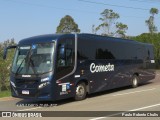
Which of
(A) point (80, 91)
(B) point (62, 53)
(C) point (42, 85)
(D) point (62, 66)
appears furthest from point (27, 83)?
(A) point (80, 91)

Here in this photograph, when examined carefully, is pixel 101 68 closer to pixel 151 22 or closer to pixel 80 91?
pixel 80 91

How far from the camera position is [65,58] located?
16.1m

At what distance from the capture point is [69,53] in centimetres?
1639

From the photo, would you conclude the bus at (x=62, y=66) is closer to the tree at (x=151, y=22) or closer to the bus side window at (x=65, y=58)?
the bus side window at (x=65, y=58)

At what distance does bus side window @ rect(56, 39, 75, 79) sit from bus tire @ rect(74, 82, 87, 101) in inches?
43.2

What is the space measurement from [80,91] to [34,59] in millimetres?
2810

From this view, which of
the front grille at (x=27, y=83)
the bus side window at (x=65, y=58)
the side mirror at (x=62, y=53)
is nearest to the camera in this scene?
the front grille at (x=27, y=83)

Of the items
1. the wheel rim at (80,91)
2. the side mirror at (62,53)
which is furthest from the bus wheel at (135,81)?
the side mirror at (62,53)

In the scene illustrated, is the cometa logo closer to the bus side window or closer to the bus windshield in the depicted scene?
the bus side window

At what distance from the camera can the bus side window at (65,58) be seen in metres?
15.8

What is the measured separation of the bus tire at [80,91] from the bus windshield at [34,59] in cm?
223

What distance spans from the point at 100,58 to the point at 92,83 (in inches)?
59.7

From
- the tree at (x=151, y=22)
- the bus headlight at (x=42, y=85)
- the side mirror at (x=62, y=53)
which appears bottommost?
the bus headlight at (x=42, y=85)

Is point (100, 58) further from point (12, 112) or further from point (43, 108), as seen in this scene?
point (12, 112)
